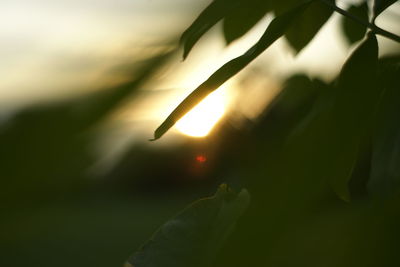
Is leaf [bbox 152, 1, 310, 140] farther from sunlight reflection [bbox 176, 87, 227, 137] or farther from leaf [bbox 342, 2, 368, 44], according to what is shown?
leaf [bbox 342, 2, 368, 44]

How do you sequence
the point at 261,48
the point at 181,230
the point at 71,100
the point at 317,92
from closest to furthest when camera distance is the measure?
1. the point at 71,100
2. the point at 181,230
3. the point at 261,48
4. the point at 317,92

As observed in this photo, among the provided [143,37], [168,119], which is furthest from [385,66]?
[143,37]

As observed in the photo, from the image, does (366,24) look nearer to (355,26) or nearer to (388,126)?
(388,126)

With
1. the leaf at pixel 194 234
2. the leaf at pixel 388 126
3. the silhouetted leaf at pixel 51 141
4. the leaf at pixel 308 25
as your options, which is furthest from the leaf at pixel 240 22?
the silhouetted leaf at pixel 51 141

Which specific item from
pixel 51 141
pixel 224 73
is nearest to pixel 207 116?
pixel 224 73

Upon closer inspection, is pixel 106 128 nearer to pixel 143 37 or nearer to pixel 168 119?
pixel 143 37

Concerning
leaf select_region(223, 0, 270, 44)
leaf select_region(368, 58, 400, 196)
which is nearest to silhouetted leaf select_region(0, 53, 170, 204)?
leaf select_region(368, 58, 400, 196)

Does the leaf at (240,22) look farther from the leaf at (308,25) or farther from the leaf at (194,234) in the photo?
the leaf at (194,234)
